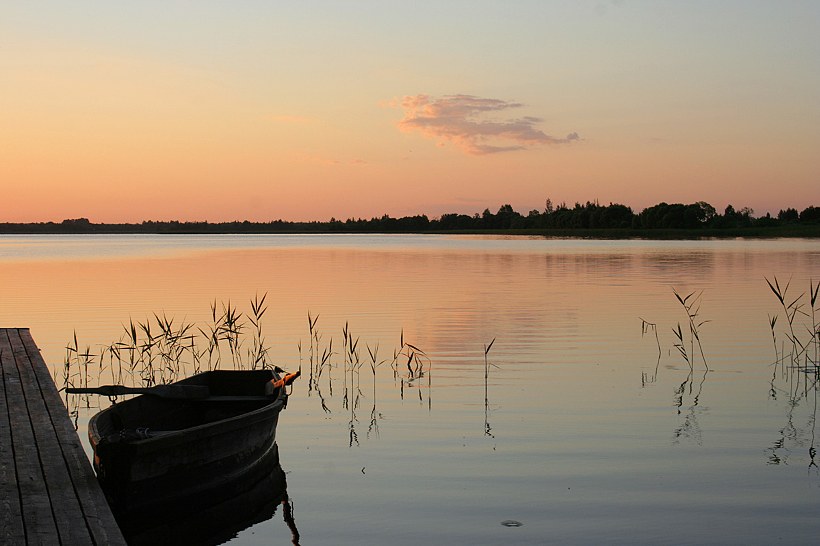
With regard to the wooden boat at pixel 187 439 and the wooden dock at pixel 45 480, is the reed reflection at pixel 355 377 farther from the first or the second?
the wooden dock at pixel 45 480

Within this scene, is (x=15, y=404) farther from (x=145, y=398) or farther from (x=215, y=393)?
(x=215, y=393)

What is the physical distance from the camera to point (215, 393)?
1296 centimetres

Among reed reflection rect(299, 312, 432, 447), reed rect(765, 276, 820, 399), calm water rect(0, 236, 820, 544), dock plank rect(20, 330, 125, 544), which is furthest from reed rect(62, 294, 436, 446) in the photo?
reed rect(765, 276, 820, 399)

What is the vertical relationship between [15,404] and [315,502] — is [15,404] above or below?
above

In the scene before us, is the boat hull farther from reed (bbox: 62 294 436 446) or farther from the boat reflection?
reed (bbox: 62 294 436 446)

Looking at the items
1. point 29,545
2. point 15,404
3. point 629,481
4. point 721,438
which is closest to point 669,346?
point 721,438

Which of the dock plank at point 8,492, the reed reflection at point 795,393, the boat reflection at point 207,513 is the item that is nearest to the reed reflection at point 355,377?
the boat reflection at point 207,513

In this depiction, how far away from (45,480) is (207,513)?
1835 mm

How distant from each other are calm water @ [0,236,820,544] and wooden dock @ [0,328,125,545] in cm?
176

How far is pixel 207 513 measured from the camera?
9.24 meters

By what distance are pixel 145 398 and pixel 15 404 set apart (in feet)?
6.08

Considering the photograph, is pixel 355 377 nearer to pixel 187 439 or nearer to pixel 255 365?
pixel 255 365

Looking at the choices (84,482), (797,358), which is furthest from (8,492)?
(797,358)

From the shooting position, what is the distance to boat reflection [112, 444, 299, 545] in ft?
28.0
